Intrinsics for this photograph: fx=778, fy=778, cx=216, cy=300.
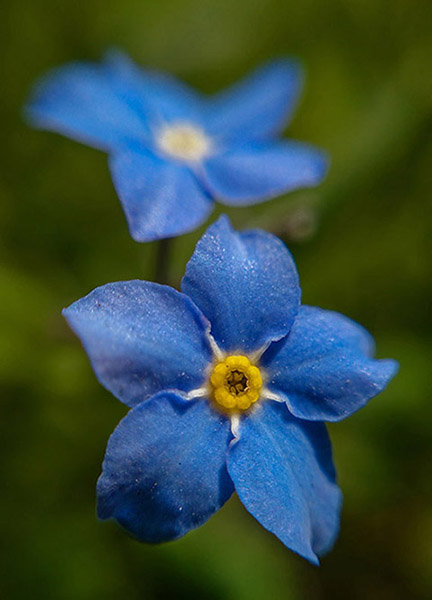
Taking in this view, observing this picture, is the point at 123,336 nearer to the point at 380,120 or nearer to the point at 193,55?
the point at 380,120

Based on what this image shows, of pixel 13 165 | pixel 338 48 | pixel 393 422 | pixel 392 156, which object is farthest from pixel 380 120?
pixel 13 165

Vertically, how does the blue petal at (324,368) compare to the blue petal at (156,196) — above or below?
below

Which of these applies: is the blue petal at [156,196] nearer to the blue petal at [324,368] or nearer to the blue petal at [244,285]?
the blue petal at [244,285]

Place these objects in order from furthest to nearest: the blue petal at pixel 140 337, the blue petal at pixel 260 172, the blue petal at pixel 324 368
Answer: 1. the blue petal at pixel 260 172
2. the blue petal at pixel 324 368
3. the blue petal at pixel 140 337

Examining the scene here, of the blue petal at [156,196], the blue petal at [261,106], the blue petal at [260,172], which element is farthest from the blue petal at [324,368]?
the blue petal at [261,106]

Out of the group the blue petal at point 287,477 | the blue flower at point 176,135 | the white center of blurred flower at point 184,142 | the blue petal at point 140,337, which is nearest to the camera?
the blue petal at point 140,337

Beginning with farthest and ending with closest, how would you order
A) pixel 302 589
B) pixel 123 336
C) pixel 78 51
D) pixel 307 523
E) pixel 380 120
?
pixel 78 51, pixel 380 120, pixel 302 589, pixel 307 523, pixel 123 336

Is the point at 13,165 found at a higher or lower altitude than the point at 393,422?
higher
